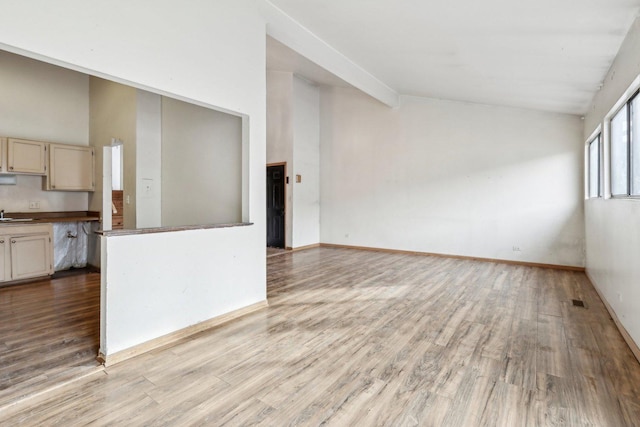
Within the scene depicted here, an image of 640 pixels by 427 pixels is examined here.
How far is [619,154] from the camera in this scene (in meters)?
3.29

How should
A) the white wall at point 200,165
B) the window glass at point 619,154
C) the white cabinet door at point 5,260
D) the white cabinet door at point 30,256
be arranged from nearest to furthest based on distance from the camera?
the window glass at point 619,154
the white wall at point 200,165
the white cabinet door at point 5,260
the white cabinet door at point 30,256

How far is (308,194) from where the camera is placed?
299 inches

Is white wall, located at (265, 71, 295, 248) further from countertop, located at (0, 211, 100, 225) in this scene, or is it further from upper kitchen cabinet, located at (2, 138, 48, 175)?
upper kitchen cabinet, located at (2, 138, 48, 175)

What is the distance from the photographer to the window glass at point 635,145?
2.65 meters

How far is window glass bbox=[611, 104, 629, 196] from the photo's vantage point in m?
3.01

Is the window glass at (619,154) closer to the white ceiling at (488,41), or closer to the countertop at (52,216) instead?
the white ceiling at (488,41)

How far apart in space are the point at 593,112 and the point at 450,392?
4332mm

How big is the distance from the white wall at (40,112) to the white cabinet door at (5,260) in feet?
2.30

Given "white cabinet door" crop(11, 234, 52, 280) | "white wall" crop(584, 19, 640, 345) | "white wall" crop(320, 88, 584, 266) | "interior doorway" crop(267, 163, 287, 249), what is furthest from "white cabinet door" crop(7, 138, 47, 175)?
"white wall" crop(584, 19, 640, 345)

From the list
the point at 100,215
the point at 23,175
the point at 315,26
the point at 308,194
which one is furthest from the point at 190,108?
the point at 308,194

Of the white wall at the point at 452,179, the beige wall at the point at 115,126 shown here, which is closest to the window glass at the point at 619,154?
the white wall at the point at 452,179

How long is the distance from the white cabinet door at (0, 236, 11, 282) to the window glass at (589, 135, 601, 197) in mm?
7427

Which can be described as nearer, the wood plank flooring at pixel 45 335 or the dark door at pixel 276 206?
the wood plank flooring at pixel 45 335

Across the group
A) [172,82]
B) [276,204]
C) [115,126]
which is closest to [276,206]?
[276,204]
